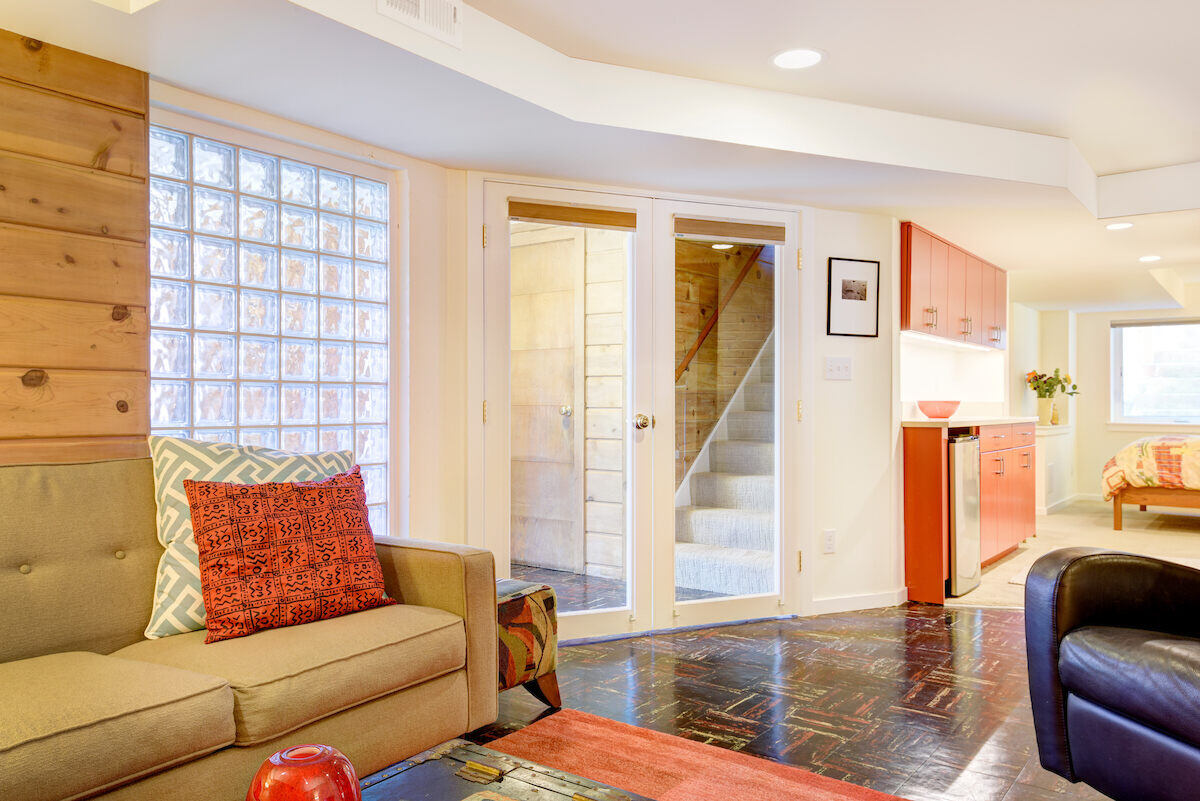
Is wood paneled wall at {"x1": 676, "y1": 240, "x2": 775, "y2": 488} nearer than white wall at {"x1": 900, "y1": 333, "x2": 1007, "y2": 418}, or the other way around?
wood paneled wall at {"x1": 676, "y1": 240, "x2": 775, "y2": 488}

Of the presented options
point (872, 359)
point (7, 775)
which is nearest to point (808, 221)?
point (872, 359)

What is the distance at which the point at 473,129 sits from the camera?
118 inches

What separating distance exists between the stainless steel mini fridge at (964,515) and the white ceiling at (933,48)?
5.72 ft

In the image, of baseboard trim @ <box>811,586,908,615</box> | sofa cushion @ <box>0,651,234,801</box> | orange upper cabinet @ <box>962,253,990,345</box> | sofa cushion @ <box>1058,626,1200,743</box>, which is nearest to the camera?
sofa cushion @ <box>0,651,234,801</box>

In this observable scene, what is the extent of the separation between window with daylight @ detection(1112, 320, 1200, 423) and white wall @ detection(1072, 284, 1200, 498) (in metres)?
0.09

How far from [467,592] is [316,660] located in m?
0.53

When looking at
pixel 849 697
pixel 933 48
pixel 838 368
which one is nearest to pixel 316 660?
pixel 849 697

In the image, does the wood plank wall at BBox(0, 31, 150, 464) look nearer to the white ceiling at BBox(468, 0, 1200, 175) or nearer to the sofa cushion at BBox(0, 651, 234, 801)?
the sofa cushion at BBox(0, 651, 234, 801)

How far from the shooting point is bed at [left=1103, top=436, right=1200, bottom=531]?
21.9ft

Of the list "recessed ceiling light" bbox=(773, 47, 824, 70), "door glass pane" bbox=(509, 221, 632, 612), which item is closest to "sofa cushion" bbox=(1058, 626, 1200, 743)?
"recessed ceiling light" bbox=(773, 47, 824, 70)

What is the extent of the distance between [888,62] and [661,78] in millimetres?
822

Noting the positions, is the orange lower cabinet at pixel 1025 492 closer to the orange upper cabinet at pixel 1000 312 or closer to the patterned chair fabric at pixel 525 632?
the orange upper cabinet at pixel 1000 312

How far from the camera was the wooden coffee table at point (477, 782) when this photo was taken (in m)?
1.29

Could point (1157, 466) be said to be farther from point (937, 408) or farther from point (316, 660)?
point (316, 660)
